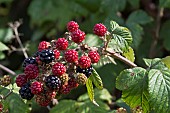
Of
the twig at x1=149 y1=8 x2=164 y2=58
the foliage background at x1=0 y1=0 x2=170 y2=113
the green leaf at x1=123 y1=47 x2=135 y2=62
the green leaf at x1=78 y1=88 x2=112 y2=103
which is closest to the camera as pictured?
the green leaf at x1=123 y1=47 x2=135 y2=62

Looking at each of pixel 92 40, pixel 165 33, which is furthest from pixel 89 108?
pixel 165 33

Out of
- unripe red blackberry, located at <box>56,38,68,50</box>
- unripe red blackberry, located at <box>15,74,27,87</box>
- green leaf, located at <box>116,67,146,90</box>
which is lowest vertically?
green leaf, located at <box>116,67,146,90</box>

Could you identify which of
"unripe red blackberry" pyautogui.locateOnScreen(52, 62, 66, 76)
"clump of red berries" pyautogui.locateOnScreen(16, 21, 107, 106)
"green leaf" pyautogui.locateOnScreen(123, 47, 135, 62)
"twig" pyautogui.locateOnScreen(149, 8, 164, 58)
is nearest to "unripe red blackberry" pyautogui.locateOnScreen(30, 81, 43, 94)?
"clump of red berries" pyautogui.locateOnScreen(16, 21, 107, 106)

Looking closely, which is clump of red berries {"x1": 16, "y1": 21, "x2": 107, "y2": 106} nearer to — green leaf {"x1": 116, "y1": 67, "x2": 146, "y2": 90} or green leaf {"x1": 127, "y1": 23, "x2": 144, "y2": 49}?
green leaf {"x1": 116, "y1": 67, "x2": 146, "y2": 90}

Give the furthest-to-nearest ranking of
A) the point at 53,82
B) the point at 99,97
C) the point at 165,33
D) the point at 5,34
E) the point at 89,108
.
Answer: the point at 5,34, the point at 165,33, the point at 99,97, the point at 89,108, the point at 53,82

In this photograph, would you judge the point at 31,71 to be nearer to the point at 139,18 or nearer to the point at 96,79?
the point at 96,79

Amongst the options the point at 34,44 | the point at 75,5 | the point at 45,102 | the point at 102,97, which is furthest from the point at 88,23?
the point at 45,102

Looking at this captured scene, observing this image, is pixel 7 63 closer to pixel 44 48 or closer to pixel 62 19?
pixel 62 19

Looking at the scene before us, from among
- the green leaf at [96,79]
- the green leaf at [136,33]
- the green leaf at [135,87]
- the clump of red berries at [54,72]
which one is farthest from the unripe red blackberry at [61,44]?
the green leaf at [136,33]
